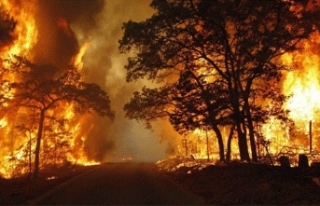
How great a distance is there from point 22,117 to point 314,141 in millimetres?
37414

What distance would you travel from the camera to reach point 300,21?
24266mm

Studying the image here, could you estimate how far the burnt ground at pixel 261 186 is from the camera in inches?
549

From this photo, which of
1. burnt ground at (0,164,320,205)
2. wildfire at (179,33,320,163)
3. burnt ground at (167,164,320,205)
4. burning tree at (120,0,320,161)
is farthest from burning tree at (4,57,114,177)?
wildfire at (179,33,320,163)

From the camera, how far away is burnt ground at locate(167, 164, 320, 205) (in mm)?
13938

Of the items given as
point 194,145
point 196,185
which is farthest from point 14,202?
point 194,145

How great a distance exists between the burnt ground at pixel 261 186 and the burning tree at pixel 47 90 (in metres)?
16.4

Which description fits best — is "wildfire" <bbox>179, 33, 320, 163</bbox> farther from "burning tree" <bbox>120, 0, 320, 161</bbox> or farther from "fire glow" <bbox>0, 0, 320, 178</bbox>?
"burning tree" <bbox>120, 0, 320, 161</bbox>

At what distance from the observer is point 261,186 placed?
52.1ft

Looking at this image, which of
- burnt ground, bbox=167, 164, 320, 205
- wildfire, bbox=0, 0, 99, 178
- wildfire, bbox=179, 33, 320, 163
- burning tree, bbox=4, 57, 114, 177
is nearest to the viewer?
burnt ground, bbox=167, 164, 320, 205

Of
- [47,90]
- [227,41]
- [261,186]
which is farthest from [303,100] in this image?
[261,186]

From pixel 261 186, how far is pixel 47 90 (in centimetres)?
2292

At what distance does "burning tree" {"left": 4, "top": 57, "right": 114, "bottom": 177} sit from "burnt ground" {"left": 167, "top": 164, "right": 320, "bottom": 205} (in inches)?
646

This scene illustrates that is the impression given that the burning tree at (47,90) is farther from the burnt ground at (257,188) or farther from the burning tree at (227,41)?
the burnt ground at (257,188)

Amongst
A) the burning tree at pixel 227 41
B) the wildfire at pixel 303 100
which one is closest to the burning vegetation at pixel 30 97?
the burning tree at pixel 227 41
